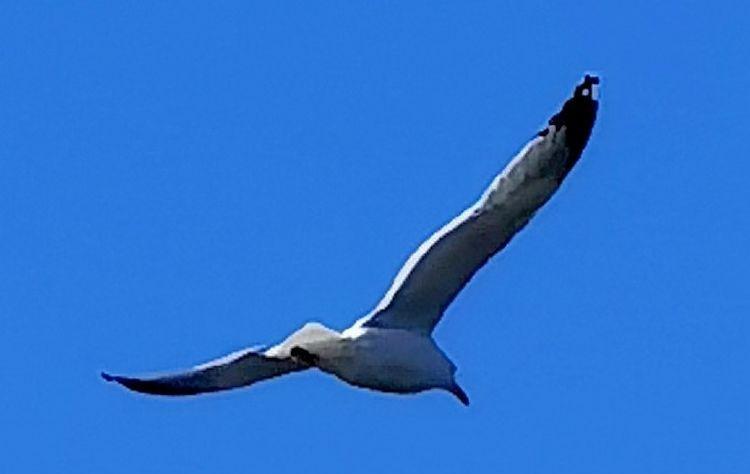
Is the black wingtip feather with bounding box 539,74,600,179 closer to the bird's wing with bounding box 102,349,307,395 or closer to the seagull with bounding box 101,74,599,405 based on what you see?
the seagull with bounding box 101,74,599,405

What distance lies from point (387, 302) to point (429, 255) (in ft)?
1.53

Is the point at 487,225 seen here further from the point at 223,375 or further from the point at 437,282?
the point at 223,375

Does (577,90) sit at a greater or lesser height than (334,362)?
greater

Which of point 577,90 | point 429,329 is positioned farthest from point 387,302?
point 577,90

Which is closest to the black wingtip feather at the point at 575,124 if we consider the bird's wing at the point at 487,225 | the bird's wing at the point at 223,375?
the bird's wing at the point at 487,225

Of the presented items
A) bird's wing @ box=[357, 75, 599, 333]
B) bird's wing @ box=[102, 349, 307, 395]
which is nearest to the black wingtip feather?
bird's wing @ box=[357, 75, 599, 333]

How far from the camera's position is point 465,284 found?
87.3 feet

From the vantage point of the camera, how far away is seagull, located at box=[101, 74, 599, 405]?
2558 cm

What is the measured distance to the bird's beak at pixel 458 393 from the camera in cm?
2634

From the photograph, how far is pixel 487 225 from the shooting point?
2619 cm

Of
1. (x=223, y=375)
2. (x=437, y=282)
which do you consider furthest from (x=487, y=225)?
(x=223, y=375)

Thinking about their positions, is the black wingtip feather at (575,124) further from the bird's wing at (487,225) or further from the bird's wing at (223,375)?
the bird's wing at (223,375)

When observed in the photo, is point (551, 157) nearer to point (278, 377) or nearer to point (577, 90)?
point (577, 90)

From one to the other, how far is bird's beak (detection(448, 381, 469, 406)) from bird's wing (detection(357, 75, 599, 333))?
0.50m
